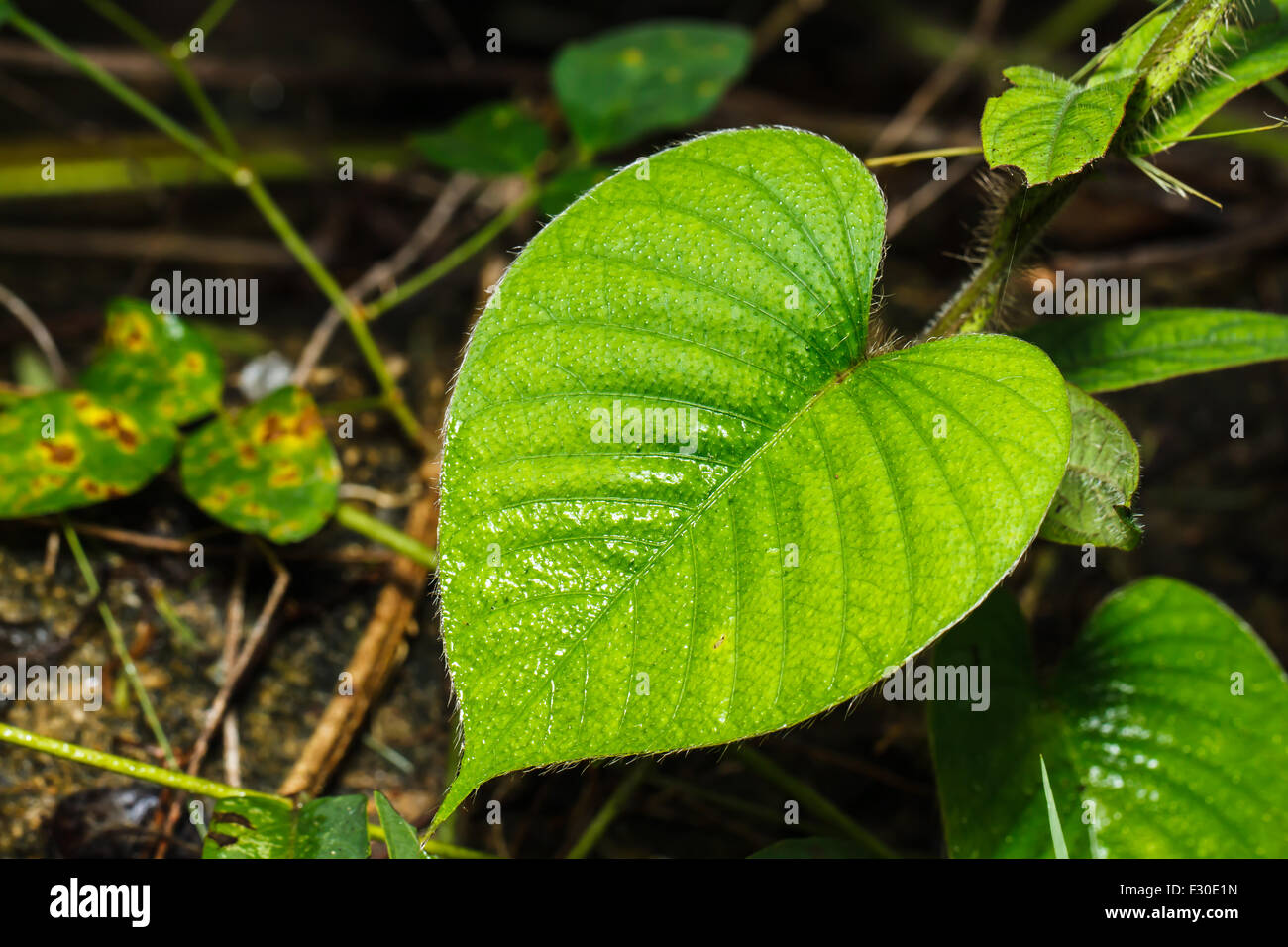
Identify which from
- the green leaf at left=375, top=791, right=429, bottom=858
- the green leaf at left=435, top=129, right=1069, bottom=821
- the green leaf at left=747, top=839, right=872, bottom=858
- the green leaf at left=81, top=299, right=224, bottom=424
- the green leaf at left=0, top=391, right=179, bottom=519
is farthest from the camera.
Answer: the green leaf at left=81, top=299, right=224, bottom=424

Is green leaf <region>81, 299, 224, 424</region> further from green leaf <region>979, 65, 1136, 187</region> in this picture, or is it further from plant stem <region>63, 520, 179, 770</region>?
green leaf <region>979, 65, 1136, 187</region>

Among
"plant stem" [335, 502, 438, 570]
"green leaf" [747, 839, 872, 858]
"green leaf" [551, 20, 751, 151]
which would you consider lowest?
"green leaf" [747, 839, 872, 858]

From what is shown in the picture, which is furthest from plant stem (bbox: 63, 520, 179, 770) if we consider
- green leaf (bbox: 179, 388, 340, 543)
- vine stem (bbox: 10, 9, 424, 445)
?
vine stem (bbox: 10, 9, 424, 445)

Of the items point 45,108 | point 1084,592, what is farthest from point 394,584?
point 45,108

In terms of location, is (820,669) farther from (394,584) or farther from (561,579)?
(394,584)

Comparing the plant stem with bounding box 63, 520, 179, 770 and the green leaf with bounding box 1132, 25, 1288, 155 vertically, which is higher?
the green leaf with bounding box 1132, 25, 1288, 155

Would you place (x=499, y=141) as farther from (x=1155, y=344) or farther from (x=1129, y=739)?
(x=1129, y=739)
